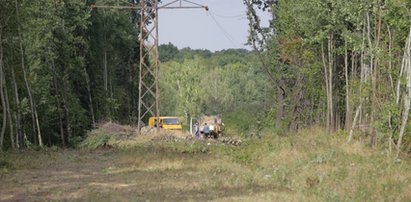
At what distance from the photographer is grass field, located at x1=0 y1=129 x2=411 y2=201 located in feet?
43.1

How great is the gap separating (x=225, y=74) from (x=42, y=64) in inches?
3528

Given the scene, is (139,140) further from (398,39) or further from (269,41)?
(398,39)

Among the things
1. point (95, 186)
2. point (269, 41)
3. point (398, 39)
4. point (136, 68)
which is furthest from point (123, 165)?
point (136, 68)

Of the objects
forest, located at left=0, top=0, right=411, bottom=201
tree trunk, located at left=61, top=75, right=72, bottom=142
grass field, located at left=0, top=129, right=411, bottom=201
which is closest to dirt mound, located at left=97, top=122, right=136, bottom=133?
forest, located at left=0, top=0, right=411, bottom=201

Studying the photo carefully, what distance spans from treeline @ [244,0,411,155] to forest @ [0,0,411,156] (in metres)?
0.05

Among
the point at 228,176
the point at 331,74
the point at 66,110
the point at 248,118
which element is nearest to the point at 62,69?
the point at 66,110

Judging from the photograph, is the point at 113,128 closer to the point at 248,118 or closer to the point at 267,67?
the point at 267,67

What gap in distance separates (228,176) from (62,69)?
106 feet

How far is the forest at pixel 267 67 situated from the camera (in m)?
20.6

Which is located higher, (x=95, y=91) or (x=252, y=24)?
(x=252, y=24)

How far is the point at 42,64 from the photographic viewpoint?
Result: 1695 inches

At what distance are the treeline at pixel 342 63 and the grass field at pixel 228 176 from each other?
1.56 m

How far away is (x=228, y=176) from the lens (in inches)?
664

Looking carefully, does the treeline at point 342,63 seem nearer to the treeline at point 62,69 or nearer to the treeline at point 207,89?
the treeline at point 62,69
